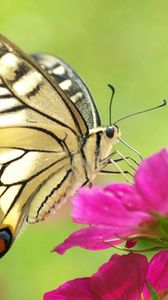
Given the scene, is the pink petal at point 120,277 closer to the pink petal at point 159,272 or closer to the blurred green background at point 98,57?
the pink petal at point 159,272

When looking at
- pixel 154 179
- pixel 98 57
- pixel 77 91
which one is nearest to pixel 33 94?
pixel 77 91

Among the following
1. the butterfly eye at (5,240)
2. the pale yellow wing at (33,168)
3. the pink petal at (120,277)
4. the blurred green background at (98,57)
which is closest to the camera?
the pink petal at (120,277)

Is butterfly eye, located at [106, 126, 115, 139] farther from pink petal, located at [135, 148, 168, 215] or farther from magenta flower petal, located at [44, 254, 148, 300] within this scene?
pink petal, located at [135, 148, 168, 215]

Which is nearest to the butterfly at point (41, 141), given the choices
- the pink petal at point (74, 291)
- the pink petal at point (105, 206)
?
the pink petal at point (74, 291)

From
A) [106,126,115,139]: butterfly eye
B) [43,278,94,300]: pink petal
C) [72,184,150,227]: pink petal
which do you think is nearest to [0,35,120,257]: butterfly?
[106,126,115,139]: butterfly eye

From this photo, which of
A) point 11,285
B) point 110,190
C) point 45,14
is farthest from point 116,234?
point 45,14

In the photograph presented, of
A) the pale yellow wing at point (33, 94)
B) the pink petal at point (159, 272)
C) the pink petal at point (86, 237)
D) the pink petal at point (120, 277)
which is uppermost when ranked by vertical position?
the pale yellow wing at point (33, 94)

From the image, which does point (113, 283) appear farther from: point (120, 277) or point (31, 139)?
point (31, 139)

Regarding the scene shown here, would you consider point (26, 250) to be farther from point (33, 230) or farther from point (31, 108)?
point (31, 108)
